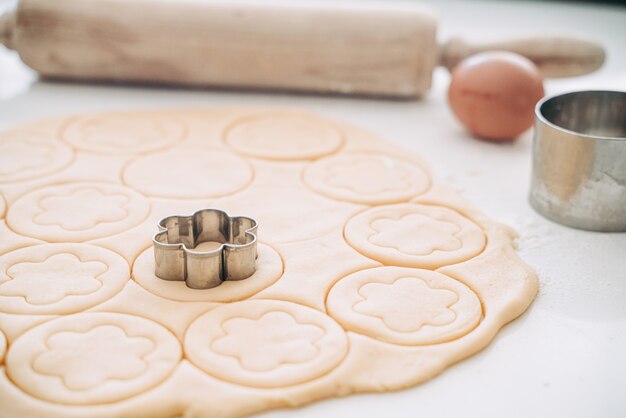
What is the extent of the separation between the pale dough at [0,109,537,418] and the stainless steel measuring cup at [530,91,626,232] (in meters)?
0.13

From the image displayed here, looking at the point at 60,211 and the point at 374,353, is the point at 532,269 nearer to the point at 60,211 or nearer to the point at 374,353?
the point at 374,353

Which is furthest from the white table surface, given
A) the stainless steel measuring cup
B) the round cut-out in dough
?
the round cut-out in dough

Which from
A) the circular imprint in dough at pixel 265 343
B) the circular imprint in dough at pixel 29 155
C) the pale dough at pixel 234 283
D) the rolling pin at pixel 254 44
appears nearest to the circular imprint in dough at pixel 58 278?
the pale dough at pixel 234 283

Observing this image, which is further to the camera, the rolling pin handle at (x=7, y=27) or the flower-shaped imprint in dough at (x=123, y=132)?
the rolling pin handle at (x=7, y=27)

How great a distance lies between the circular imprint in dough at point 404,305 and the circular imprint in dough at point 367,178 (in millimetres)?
243

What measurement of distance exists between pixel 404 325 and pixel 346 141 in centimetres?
62

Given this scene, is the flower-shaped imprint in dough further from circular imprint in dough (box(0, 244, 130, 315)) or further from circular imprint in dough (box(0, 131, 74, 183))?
circular imprint in dough (box(0, 244, 130, 315))

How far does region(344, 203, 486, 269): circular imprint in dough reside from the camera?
1.19 m

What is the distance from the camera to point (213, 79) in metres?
1.79

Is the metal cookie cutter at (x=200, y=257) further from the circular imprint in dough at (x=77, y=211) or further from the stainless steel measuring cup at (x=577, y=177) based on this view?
the stainless steel measuring cup at (x=577, y=177)

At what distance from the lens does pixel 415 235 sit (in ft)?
4.11

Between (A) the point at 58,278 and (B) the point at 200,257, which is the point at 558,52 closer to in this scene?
(B) the point at 200,257

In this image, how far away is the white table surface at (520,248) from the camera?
3.06 ft

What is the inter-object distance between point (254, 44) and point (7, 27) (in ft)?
1.90
